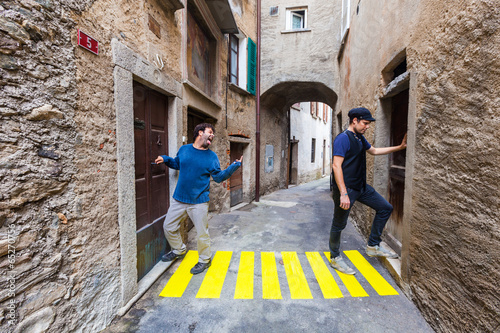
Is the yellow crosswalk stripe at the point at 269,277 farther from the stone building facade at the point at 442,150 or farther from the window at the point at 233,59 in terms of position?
the window at the point at 233,59

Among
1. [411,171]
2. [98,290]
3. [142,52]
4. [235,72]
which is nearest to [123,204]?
[98,290]

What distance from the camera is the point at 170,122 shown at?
10.3 ft

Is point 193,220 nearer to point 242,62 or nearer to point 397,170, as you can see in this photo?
point 397,170

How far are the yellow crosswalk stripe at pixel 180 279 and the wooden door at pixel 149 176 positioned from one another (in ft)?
1.02

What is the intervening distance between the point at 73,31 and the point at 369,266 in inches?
146

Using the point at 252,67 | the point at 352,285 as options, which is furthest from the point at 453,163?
the point at 252,67

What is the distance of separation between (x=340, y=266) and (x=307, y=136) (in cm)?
1115

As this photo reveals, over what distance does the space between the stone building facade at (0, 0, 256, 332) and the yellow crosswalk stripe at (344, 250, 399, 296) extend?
242 cm

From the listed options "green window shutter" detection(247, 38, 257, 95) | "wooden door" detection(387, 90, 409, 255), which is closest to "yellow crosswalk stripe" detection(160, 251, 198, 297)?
"wooden door" detection(387, 90, 409, 255)

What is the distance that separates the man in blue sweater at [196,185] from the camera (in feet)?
8.95

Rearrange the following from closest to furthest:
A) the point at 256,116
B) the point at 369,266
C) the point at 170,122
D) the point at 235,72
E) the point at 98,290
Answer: the point at 98,290
the point at 369,266
the point at 170,122
the point at 235,72
the point at 256,116

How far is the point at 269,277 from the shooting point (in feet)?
8.84

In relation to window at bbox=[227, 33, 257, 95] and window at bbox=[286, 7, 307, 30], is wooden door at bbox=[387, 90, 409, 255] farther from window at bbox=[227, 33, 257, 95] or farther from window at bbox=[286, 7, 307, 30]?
window at bbox=[286, 7, 307, 30]

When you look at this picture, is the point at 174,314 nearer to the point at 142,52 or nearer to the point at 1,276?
the point at 1,276
